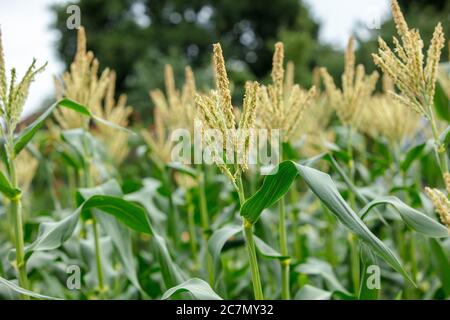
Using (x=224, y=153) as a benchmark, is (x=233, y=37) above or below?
above

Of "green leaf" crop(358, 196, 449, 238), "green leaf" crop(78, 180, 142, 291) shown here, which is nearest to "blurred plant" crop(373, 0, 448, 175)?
"green leaf" crop(358, 196, 449, 238)

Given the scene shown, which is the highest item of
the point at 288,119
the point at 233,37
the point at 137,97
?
the point at 233,37

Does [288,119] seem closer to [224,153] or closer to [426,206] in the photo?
[224,153]

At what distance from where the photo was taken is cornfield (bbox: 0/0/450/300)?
1817 mm

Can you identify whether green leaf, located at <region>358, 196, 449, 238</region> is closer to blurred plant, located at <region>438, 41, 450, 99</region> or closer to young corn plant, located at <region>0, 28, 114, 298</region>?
young corn plant, located at <region>0, 28, 114, 298</region>

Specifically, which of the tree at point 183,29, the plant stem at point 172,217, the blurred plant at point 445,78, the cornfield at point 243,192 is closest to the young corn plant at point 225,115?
the cornfield at point 243,192

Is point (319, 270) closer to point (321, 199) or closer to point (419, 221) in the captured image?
point (419, 221)

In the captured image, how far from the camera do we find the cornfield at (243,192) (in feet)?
5.96

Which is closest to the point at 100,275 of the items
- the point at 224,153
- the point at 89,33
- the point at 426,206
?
the point at 224,153

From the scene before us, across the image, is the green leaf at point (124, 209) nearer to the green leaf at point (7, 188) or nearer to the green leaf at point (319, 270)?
the green leaf at point (7, 188)

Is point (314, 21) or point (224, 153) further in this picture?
point (314, 21)

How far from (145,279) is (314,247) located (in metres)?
2.15

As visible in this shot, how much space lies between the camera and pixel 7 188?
2117 mm
